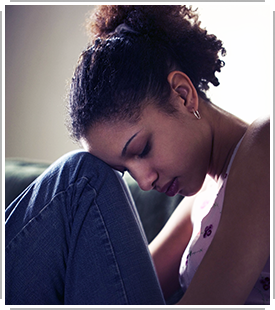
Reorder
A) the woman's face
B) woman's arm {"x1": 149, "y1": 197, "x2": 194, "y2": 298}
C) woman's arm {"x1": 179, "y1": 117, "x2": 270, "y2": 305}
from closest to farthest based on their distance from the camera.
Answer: woman's arm {"x1": 179, "y1": 117, "x2": 270, "y2": 305} → the woman's face → woman's arm {"x1": 149, "y1": 197, "x2": 194, "y2": 298}

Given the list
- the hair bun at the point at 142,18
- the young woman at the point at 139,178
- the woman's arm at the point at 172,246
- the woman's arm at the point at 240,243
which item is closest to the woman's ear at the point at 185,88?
the young woman at the point at 139,178

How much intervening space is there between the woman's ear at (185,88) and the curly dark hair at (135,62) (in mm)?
20

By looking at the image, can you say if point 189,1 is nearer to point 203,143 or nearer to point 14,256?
point 203,143

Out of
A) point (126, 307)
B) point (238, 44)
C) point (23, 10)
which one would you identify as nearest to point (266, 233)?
point (126, 307)

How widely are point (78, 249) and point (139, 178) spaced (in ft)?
0.78

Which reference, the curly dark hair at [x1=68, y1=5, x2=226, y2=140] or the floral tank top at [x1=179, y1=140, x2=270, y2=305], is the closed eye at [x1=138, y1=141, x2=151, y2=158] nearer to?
the curly dark hair at [x1=68, y1=5, x2=226, y2=140]

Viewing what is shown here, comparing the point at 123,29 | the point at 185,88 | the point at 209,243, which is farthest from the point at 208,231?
the point at 123,29

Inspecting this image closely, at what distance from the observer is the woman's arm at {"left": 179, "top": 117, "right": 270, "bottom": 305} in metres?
0.53

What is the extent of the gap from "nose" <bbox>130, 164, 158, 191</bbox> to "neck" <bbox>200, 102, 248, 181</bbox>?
0.58ft

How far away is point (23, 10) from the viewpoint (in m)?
2.21

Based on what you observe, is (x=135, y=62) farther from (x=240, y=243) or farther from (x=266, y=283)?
(x=266, y=283)

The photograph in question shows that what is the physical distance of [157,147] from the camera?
757 millimetres

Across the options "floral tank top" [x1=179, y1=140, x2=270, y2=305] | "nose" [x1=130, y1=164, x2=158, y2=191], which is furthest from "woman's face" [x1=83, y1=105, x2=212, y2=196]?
"floral tank top" [x1=179, y1=140, x2=270, y2=305]

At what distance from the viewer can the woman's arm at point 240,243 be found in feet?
1.73
